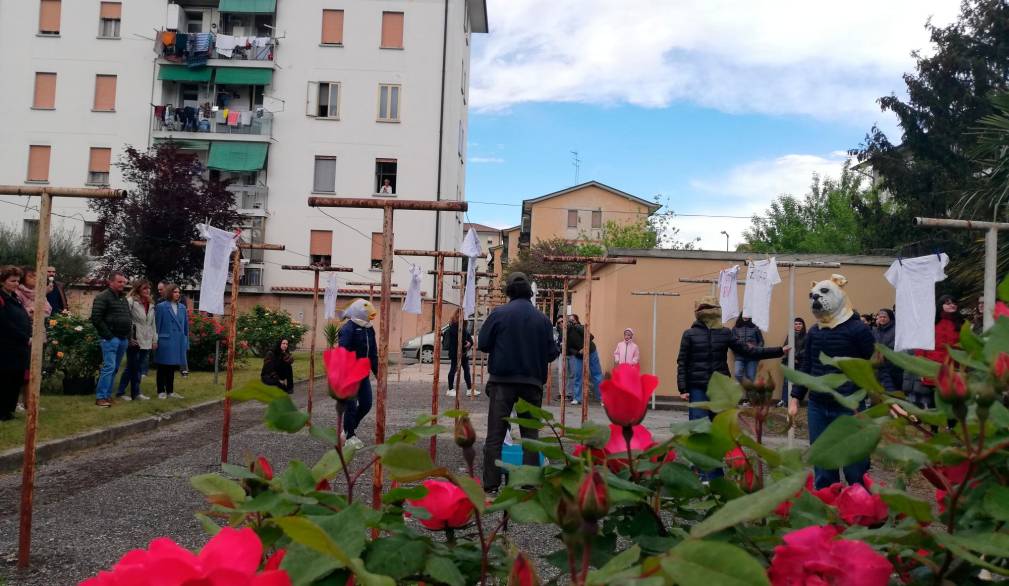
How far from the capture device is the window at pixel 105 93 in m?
33.8

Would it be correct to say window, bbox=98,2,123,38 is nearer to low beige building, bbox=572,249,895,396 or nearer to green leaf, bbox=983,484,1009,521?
low beige building, bbox=572,249,895,396

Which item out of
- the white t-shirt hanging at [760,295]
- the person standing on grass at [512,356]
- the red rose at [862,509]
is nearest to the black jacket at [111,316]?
the person standing on grass at [512,356]

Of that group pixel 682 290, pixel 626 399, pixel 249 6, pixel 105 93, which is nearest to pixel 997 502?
pixel 626 399

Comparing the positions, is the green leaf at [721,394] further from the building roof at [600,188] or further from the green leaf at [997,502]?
the building roof at [600,188]

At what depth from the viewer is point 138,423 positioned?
976 centimetres

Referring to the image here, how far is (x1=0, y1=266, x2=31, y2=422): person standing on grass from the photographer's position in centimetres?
857

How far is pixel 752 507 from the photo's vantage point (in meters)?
0.69

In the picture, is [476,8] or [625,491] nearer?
[625,491]

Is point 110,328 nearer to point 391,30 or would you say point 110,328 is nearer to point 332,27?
point 391,30

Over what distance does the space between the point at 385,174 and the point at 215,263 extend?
26.4m

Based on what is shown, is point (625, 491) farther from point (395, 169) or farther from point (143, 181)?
point (395, 169)

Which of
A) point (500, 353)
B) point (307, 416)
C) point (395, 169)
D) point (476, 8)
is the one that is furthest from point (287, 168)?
point (307, 416)

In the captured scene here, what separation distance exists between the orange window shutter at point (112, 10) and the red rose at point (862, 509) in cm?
3810

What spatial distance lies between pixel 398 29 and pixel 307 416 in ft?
114
